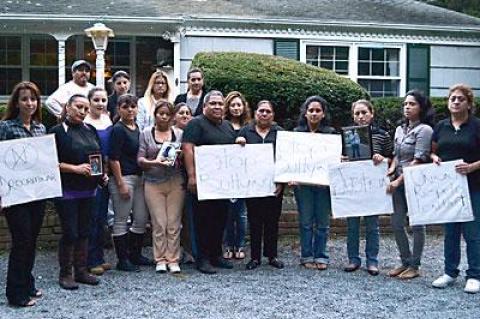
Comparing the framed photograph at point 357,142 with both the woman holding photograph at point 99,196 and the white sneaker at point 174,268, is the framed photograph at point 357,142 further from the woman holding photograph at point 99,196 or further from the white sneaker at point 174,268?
the woman holding photograph at point 99,196

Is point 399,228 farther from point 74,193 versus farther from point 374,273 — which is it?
point 74,193

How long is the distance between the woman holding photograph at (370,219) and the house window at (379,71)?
919 centimetres

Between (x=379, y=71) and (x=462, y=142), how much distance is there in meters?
10.2

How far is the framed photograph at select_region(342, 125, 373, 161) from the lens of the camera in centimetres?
671

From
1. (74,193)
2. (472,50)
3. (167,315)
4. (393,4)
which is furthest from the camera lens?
(393,4)

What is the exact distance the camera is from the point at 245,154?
690 cm

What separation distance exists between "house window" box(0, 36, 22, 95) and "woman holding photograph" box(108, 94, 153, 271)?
990 centimetres

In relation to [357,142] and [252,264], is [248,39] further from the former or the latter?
[252,264]

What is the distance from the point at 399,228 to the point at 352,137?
1019 mm

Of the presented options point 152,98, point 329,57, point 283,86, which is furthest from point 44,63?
point 152,98

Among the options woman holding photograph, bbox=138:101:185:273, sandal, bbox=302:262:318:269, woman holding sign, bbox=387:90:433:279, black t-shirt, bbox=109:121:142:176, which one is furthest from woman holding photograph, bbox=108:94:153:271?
woman holding sign, bbox=387:90:433:279

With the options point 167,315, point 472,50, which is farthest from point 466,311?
point 472,50

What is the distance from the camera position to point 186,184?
6.88 m

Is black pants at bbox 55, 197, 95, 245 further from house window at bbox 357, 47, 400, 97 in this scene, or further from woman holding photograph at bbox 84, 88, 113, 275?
house window at bbox 357, 47, 400, 97
